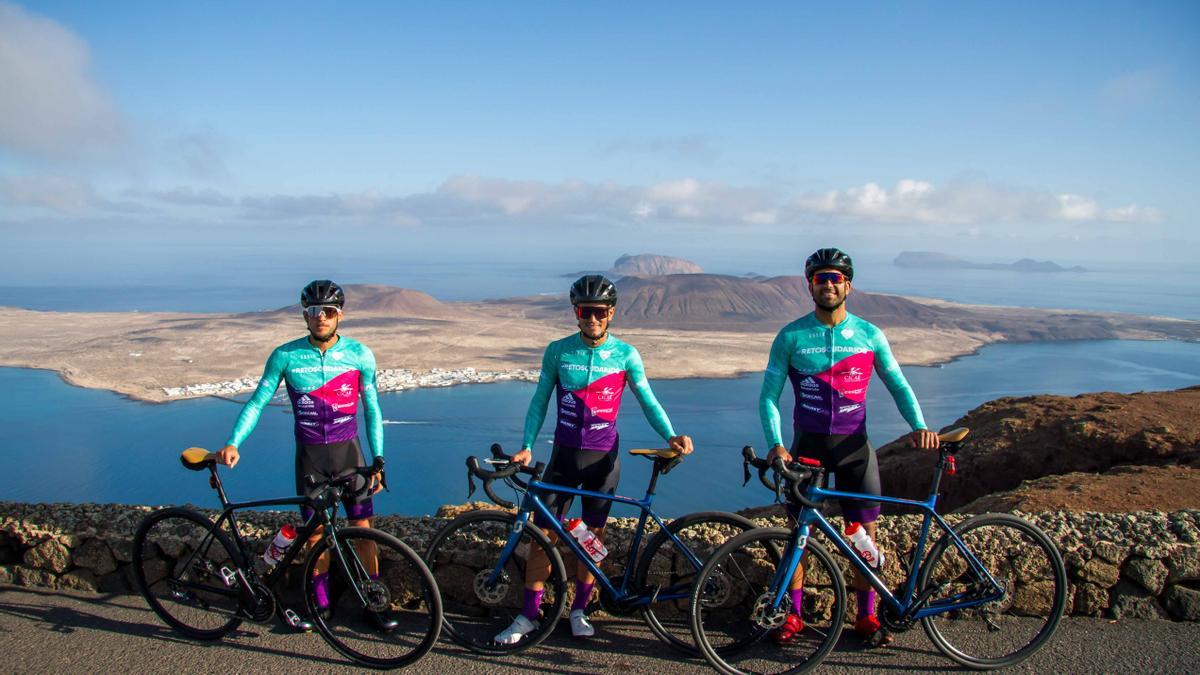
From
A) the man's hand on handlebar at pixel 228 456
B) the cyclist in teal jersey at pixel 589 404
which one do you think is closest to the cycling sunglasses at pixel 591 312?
the cyclist in teal jersey at pixel 589 404

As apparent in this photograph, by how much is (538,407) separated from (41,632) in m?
3.17

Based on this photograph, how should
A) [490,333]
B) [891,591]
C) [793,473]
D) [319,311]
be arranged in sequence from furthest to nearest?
Answer: [490,333]
[319,311]
[891,591]
[793,473]

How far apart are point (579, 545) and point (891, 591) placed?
6.06 feet

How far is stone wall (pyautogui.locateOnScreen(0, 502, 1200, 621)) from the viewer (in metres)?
4.23

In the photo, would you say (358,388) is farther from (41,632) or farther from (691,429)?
(691,429)

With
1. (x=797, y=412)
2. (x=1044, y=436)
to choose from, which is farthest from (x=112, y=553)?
(x=1044, y=436)

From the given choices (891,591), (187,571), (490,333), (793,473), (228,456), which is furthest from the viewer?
(490,333)

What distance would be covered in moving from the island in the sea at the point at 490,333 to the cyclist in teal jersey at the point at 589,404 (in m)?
66.0

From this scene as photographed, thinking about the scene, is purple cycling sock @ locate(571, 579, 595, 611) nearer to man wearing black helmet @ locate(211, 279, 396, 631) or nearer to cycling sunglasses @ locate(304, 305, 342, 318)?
man wearing black helmet @ locate(211, 279, 396, 631)

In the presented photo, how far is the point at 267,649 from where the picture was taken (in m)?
3.96

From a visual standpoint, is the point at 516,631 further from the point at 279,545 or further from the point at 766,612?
the point at 279,545

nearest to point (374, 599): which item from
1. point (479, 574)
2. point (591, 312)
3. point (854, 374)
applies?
point (479, 574)

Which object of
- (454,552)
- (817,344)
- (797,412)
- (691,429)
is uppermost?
(817,344)

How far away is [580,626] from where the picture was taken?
405 centimetres
